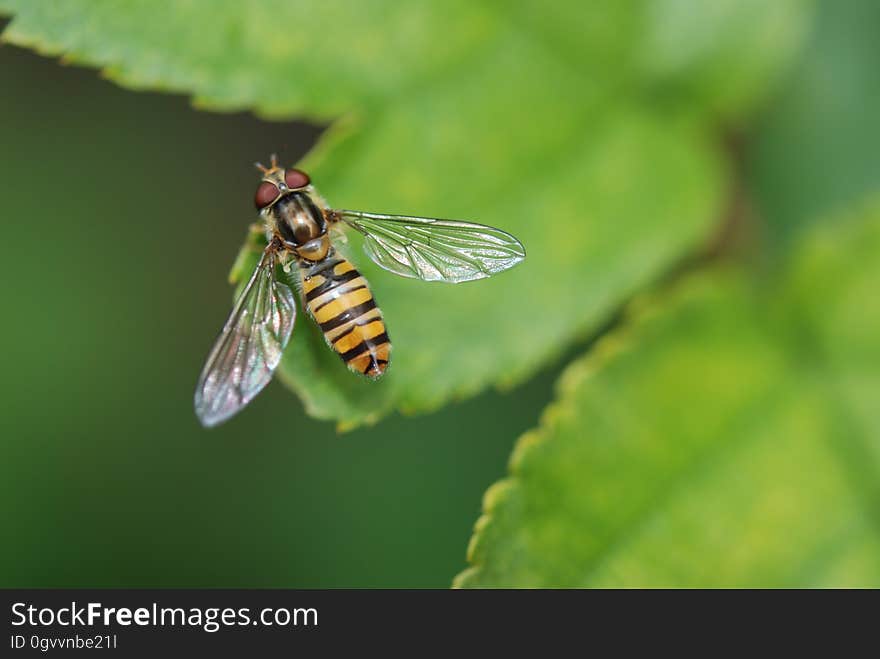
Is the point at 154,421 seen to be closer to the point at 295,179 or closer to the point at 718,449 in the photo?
the point at 295,179

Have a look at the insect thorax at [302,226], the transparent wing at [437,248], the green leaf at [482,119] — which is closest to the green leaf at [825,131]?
the green leaf at [482,119]

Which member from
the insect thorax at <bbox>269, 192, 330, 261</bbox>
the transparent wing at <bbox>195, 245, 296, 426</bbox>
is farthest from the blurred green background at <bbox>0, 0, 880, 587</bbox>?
the transparent wing at <bbox>195, 245, 296, 426</bbox>

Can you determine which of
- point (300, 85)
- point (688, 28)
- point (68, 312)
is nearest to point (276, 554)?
point (68, 312)

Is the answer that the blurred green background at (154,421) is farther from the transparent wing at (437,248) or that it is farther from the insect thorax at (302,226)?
the insect thorax at (302,226)

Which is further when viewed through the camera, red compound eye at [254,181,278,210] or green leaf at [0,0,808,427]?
red compound eye at [254,181,278,210]

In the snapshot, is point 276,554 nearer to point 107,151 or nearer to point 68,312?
point 68,312

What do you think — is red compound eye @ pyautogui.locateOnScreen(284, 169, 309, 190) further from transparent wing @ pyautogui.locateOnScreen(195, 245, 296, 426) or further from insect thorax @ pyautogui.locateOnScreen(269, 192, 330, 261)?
transparent wing @ pyautogui.locateOnScreen(195, 245, 296, 426)
